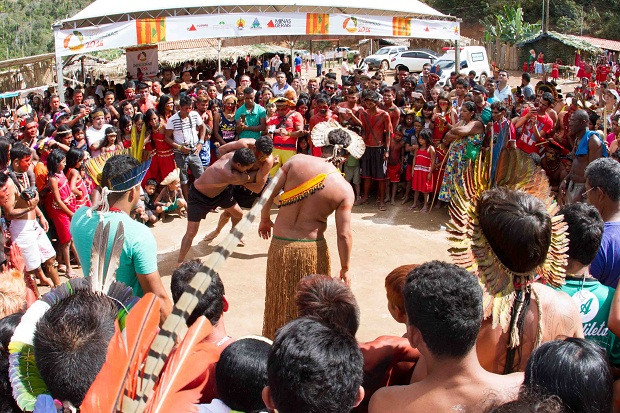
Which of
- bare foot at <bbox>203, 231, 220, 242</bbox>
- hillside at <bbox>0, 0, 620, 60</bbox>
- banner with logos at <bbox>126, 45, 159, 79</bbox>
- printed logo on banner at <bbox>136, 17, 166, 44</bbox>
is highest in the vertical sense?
hillside at <bbox>0, 0, 620, 60</bbox>

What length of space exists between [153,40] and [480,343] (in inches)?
420

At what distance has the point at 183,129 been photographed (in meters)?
8.38

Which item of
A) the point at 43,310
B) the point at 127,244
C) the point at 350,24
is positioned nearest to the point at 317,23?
the point at 350,24

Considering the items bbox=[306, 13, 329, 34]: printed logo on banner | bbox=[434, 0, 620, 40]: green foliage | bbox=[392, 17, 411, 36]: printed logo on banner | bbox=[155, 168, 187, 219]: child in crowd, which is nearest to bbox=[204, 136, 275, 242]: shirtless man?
bbox=[155, 168, 187, 219]: child in crowd

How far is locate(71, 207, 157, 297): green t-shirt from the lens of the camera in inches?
130

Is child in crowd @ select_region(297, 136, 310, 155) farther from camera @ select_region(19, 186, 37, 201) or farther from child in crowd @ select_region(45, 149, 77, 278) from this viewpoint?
camera @ select_region(19, 186, 37, 201)

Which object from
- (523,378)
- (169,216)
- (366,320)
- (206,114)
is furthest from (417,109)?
(523,378)

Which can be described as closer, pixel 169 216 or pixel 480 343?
pixel 480 343

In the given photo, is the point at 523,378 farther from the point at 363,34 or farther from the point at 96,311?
the point at 363,34

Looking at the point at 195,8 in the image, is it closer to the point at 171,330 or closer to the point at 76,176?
the point at 76,176

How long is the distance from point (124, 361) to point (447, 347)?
1.06 metres

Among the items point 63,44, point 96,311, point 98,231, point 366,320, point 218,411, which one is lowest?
point 366,320

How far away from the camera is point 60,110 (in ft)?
33.7

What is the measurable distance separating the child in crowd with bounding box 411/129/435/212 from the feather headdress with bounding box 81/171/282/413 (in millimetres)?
6407
